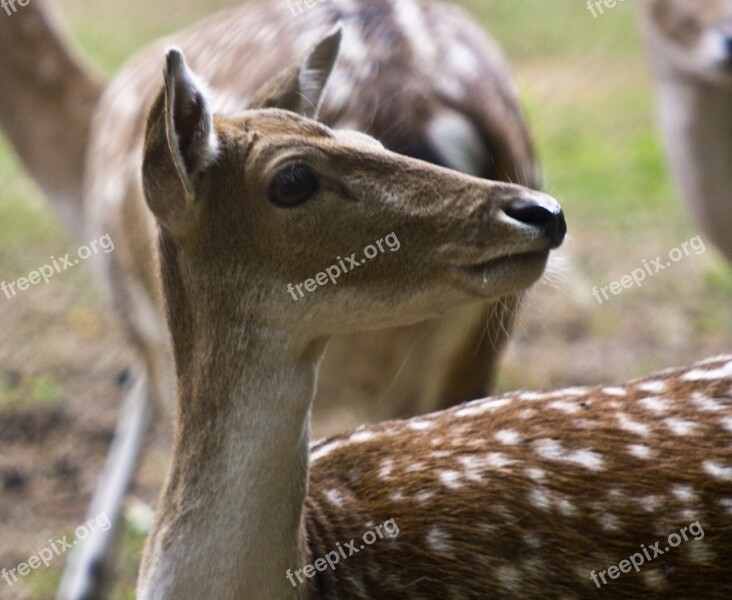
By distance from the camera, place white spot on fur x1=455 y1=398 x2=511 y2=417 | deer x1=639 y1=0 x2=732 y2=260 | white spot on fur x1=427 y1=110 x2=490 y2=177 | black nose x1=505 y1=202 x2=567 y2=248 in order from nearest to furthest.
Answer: black nose x1=505 y1=202 x2=567 y2=248 → white spot on fur x1=455 y1=398 x2=511 y2=417 → white spot on fur x1=427 y1=110 x2=490 y2=177 → deer x1=639 y1=0 x2=732 y2=260

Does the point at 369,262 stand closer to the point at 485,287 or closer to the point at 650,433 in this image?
the point at 485,287

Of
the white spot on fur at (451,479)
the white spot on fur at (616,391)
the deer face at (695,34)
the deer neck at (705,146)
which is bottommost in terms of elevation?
the deer neck at (705,146)

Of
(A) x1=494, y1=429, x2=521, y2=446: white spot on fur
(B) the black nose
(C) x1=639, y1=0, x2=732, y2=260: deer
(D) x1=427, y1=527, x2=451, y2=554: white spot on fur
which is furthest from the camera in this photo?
(C) x1=639, y1=0, x2=732, y2=260: deer

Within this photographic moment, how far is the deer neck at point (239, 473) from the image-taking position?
7.73 ft

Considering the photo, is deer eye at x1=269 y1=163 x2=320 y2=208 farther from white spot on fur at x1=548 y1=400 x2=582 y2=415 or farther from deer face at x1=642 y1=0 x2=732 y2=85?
deer face at x1=642 y1=0 x2=732 y2=85

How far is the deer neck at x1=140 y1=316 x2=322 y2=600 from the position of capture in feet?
7.73

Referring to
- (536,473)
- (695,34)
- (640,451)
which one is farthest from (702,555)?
(695,34)

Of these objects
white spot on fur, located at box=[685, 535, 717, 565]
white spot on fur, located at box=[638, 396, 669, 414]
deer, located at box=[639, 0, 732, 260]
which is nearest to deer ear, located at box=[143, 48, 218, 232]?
white spot on fur, located at box=[638, 396, 669, 414]

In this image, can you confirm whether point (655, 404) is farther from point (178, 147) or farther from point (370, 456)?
point (178, 147)

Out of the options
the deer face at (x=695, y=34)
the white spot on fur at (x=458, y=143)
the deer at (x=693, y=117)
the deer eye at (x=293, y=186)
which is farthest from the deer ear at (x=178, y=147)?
the deer at (x=693, y=117)

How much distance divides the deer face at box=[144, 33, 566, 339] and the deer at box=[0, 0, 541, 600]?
455 millimetres

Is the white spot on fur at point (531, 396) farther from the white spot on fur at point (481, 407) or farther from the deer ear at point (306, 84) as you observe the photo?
the deer ear at point (306, 84)

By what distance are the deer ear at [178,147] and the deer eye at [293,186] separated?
12 cm

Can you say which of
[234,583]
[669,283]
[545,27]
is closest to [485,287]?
[234,583]
